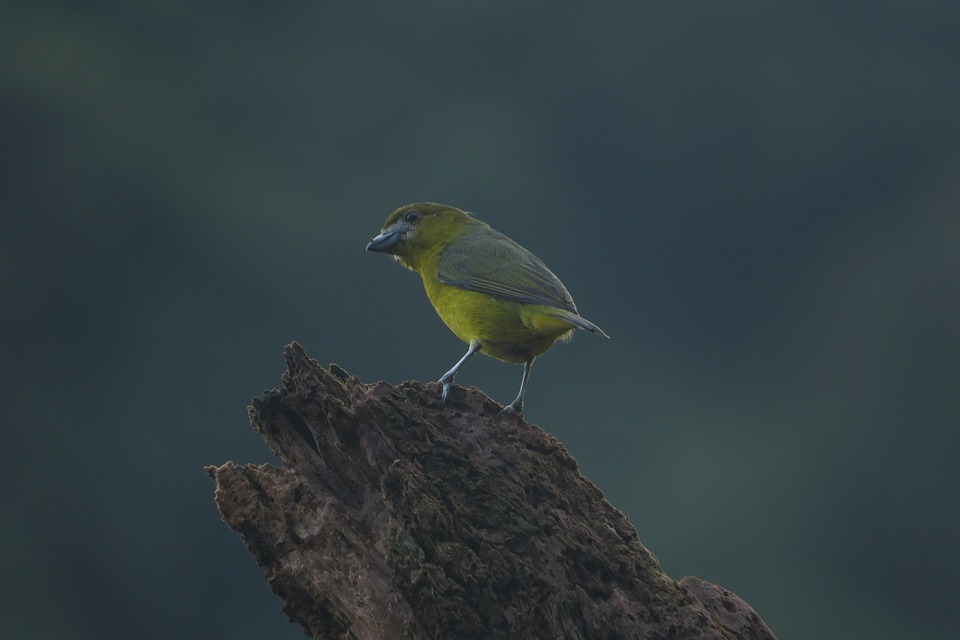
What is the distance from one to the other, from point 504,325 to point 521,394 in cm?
51

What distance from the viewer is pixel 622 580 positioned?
5.88 metres

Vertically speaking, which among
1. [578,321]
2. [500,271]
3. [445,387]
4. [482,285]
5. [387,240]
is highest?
[387,240]

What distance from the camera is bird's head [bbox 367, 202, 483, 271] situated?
834 cm

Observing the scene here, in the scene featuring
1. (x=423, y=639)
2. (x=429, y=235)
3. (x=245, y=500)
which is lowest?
(x=423, y=639)

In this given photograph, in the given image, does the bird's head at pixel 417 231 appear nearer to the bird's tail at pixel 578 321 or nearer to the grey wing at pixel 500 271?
the grey wing at pixel 500 271

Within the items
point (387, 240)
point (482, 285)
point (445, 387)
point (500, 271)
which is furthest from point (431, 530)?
point (387, 240)

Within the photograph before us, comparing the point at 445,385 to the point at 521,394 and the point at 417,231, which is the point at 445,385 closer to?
the point at 521,394

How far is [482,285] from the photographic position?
24.5 ft

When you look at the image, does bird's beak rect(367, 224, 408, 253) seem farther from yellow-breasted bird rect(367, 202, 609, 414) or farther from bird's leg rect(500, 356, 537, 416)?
bird's leg rect(500, 356, 537, 416)

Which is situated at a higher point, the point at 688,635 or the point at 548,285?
the point at 548,285

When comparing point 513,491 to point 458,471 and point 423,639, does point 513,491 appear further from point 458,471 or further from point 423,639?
point 423,639

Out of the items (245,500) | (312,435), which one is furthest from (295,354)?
(245,500)

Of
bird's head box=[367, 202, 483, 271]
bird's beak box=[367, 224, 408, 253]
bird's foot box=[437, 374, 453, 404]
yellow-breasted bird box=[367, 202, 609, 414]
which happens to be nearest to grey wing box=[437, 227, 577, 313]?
yellow-breasted bird box=[367, 202, 609, 414]

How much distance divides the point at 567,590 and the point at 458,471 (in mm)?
840
